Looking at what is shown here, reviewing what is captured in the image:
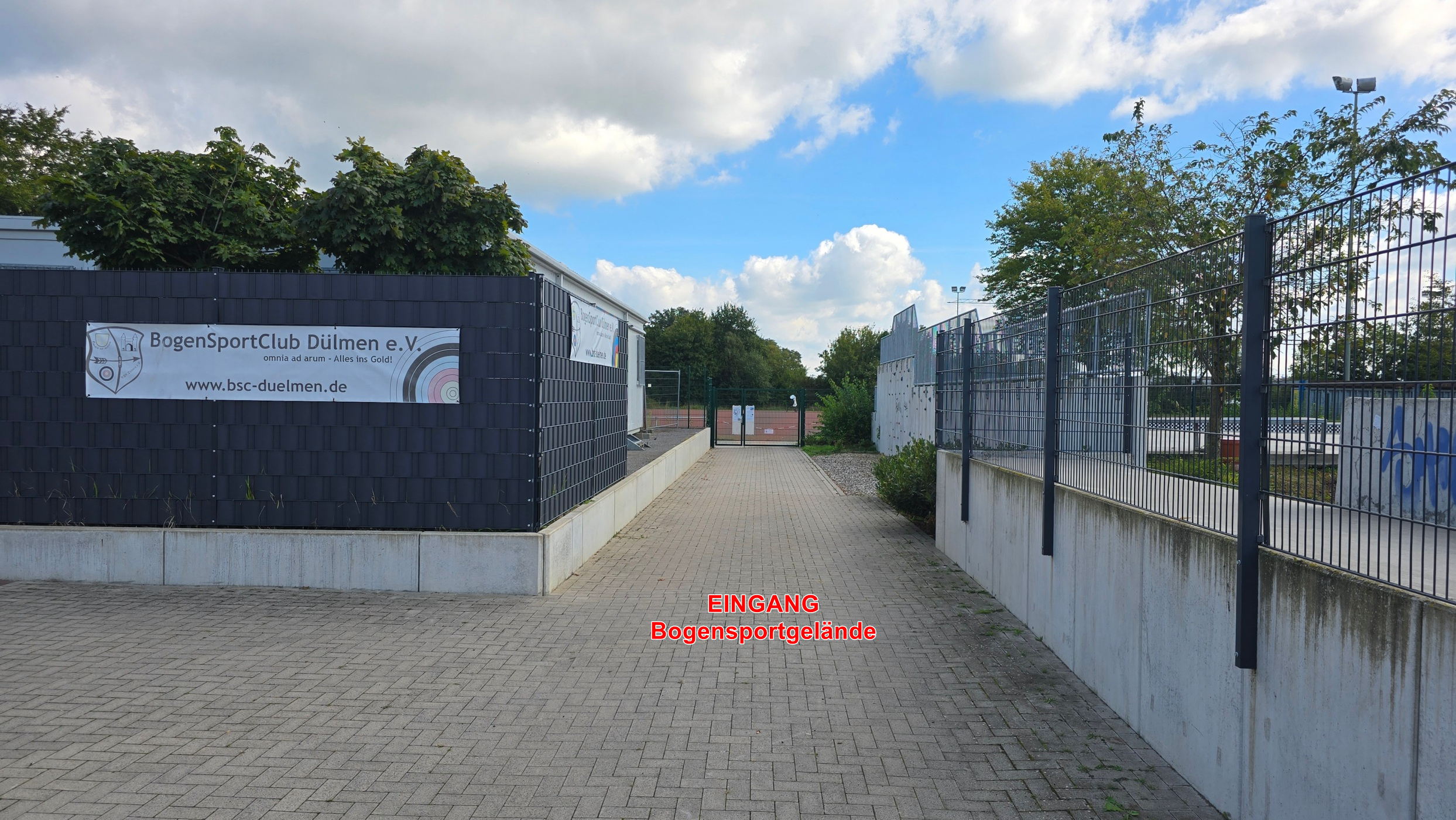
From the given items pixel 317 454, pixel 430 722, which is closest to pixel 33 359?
pixel 317 454

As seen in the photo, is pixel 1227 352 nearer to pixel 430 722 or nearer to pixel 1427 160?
pixel 430 722

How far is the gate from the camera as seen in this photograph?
33.7 metres

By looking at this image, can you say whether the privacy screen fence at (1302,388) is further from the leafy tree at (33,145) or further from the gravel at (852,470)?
the leafy tree at (33,145)

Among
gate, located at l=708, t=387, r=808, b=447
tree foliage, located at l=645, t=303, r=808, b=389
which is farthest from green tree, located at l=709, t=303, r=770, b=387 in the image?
gate, located at l=708, t=387, r=808, b=447

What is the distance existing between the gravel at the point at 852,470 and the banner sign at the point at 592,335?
527 centimetres

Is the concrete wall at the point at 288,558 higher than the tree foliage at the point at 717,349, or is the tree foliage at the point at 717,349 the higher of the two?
Result: the tree foliage at the point at 717,349

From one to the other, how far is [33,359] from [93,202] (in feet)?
17.0

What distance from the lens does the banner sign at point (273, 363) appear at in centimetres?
845

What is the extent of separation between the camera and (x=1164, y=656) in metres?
4.64

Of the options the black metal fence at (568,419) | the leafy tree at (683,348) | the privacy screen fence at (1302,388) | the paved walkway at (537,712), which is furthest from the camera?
the leafy tree at (683,348)

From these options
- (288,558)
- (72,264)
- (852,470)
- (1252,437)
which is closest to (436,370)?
(288,558)

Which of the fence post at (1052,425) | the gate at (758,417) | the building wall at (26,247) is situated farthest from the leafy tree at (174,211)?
the gate at (758,417)

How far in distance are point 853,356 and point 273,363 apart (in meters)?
50.8

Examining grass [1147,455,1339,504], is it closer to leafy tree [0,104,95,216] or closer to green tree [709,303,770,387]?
leafy tree [0,104,95,216]
